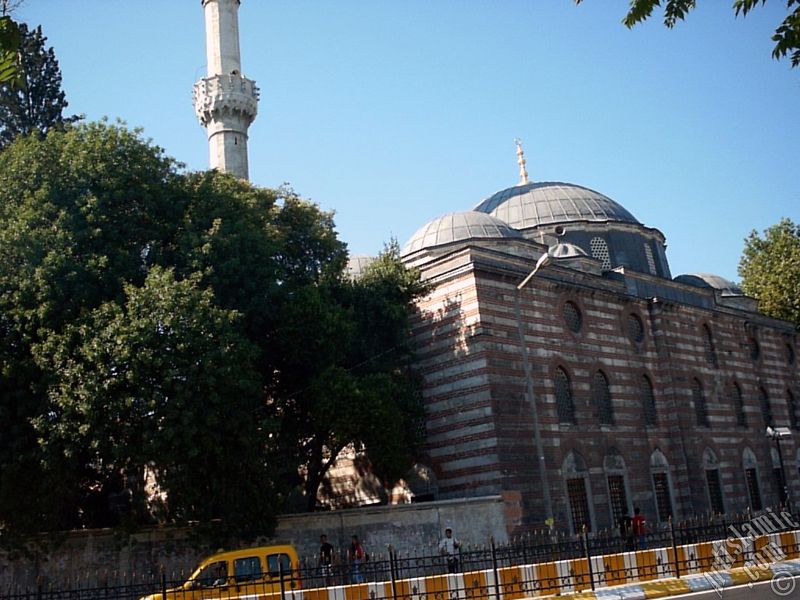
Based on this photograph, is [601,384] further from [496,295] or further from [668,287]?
[668,287]

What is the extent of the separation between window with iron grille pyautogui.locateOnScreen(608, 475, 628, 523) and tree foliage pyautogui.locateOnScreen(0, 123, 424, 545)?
6508 millimetres

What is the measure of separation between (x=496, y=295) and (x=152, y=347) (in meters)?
10.4

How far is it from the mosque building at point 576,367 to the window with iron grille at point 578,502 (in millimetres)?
38

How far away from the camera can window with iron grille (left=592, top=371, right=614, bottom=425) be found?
83.4ft

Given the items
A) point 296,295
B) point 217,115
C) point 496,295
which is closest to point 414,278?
point 496,295

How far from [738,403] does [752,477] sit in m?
2.78

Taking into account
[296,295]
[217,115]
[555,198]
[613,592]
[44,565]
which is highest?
[217,115]

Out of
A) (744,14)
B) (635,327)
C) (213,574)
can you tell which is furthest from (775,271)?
(744,14)

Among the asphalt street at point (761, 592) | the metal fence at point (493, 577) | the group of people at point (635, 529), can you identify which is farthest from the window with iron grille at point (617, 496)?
the asphalt street at point (761, 592)

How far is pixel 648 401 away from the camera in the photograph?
27.6 metres

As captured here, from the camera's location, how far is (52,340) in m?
16.6

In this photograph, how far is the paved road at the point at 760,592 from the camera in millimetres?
11062

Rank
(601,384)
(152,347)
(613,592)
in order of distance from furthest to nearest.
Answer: (601,384), (152,347), (613,592)

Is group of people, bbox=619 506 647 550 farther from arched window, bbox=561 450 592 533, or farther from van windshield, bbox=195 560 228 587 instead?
van windshield, bbox=195 560 228 587
